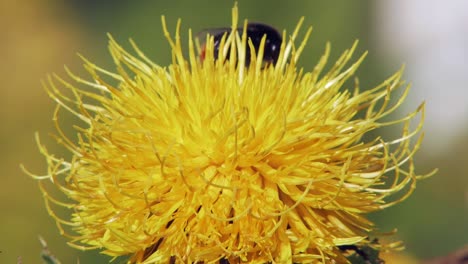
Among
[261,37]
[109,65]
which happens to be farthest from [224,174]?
[109,65]

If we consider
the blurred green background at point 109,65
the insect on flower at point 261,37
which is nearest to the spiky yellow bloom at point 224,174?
the insect on flower at point 261,37

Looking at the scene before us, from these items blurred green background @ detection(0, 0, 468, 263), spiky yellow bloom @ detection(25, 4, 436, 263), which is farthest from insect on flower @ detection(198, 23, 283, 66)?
blurred green background @ detection(0, 0, 468, 263)

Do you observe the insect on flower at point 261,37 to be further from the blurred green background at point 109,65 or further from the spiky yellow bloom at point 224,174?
the blurred green background at point 109,65

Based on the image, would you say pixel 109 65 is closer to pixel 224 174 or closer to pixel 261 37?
pixel 261 37

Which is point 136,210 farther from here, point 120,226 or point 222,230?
point 222,230

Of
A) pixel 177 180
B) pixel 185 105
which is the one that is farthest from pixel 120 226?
pixel 185 105

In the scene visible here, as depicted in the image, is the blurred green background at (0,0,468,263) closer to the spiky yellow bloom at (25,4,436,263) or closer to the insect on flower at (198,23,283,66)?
the insect on flower at (198,23,283,66)
